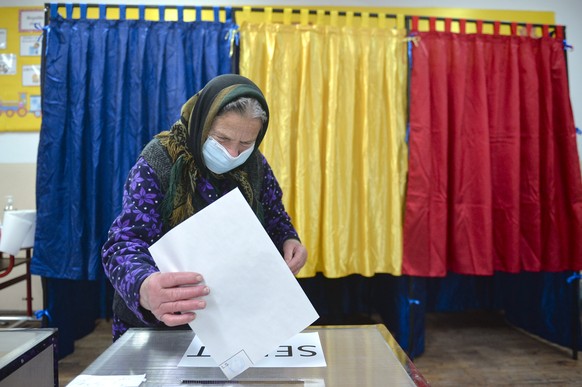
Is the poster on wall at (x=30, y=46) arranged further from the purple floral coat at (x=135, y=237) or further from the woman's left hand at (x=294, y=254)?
the woman's left hand at (x=294, y=254)

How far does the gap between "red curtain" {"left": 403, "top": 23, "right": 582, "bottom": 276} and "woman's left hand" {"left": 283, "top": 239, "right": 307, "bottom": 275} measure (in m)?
1.31

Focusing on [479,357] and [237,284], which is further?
[479,357]

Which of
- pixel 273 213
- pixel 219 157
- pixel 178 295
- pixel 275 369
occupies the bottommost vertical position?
pixel 275 369

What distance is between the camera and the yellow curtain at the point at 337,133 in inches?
86.6

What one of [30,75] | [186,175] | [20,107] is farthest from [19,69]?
[186,175]

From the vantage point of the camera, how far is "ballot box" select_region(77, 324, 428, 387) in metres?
0.66

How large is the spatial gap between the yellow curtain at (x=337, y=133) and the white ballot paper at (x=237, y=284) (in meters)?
1.55

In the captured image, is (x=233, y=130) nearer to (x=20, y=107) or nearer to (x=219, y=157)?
(x=219, y=157)

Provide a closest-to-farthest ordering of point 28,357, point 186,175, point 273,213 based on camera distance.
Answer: point 28,357, point 186,175, point 273,213

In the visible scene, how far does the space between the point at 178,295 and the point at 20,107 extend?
9.57 feet

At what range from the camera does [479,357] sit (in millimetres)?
2410

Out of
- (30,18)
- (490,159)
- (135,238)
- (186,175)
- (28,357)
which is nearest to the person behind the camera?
(28,357)

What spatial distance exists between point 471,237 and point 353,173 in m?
0.71

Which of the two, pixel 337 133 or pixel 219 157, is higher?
pixel 337 133
